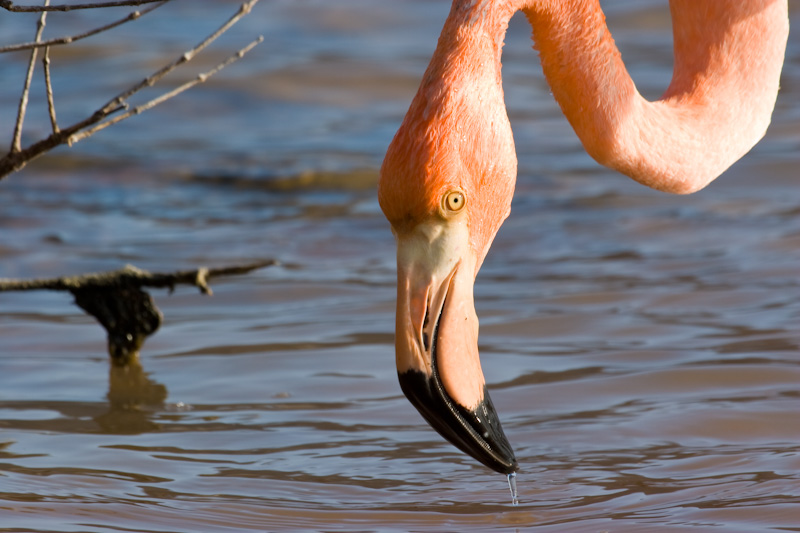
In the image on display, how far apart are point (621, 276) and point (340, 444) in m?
2.51

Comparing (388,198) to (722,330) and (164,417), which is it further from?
(722,330)

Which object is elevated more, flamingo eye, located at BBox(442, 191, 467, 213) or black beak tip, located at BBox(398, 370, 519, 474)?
flamingo eye, located at BBox(442, 191, 467, 213)

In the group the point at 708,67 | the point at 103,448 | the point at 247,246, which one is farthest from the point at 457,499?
the point at 247,246

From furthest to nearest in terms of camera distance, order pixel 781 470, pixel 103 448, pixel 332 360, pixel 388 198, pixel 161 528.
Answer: pixel 332 360 → pixel 103 448 → pixel 781 470 → pixel 161 528 → pixel 388 198

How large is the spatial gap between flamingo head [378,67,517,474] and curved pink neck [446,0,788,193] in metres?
0.19

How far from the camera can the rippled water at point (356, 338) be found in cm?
355

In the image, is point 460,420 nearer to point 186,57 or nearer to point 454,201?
point 454,201

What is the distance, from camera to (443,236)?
2994 mm

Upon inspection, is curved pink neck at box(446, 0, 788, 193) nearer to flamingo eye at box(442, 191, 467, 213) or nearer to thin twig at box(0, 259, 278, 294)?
flamingo eye at box(442, 191, 467, 213)

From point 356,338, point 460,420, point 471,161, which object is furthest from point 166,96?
point 356,338

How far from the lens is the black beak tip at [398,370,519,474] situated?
2.99m

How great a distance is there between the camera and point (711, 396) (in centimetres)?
437

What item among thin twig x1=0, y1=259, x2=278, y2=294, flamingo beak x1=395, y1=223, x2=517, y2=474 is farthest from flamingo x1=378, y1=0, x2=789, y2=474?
thin twig x1=0, y1=259, x2=278, y2=294

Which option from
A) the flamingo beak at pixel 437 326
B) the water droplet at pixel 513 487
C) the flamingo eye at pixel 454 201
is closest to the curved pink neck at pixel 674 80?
the flamingo eye at pixel 454 201
